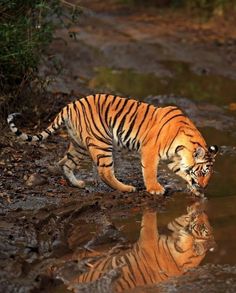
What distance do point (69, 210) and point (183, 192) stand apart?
140 cm

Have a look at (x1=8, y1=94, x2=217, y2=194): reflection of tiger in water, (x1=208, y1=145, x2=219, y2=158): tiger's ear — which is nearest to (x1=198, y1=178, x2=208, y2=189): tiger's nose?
(x1=8, y1=94, x2=217, y2=194): reflection of tiger in water

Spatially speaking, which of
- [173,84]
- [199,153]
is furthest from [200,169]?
[173,84]

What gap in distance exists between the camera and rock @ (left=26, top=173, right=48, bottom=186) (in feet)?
24.5

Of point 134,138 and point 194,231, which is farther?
point 134,138

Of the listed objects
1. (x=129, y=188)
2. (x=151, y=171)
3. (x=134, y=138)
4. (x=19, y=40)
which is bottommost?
(x=129, y=188)

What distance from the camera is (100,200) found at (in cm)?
714

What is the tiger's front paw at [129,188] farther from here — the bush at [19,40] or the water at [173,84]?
the water at [173,84]

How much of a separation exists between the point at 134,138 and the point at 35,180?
108 centimetres

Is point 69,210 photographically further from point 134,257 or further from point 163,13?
point 163,13

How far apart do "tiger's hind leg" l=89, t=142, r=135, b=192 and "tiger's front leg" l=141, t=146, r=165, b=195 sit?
19 cm

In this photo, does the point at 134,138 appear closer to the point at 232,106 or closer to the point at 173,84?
the point at 232,106

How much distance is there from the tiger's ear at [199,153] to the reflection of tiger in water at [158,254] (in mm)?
581

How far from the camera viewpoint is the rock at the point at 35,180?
293 inches

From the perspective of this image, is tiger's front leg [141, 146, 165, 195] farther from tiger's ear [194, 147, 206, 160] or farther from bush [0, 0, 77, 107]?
bush [0, 0, 77, 107]
